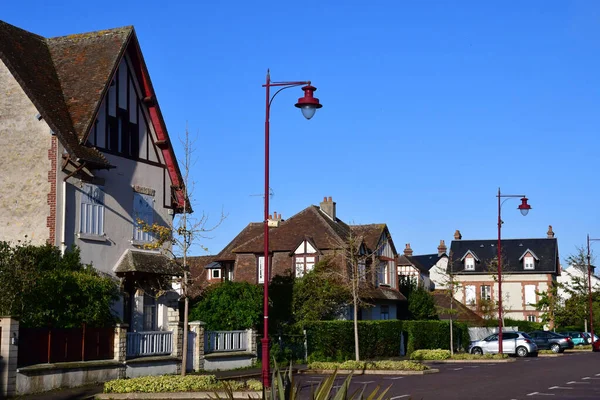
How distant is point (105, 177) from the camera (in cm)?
3025

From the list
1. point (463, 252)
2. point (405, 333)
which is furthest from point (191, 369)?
point (463, 252)

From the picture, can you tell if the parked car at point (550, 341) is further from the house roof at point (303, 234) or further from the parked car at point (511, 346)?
the house roof at point (303, 234)

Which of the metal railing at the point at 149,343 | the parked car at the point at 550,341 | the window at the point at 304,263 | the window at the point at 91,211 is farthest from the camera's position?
the parked car at the point at 550,341

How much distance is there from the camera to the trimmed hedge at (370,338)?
39094 millimetres

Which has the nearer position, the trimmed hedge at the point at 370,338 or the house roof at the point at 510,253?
the trimmed hedge at the point at 370,338

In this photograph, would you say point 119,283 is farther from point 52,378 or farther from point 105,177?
point 52,378

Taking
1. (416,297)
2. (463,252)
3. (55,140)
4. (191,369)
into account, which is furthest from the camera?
(463,252)

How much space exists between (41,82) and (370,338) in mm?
19703

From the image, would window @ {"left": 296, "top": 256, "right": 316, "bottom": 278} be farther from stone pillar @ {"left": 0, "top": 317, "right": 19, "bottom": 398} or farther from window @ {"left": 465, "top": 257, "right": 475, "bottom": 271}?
window @ {"left": 465, "top": 257, "right": 475, "bottom": 271}

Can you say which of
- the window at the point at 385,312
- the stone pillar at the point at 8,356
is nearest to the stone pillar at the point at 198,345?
the stone pillar at the point at 8,356

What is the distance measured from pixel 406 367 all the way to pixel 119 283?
10.6m

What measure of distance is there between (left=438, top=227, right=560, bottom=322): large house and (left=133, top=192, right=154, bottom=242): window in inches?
2223

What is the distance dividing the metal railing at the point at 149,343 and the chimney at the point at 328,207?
2569cm

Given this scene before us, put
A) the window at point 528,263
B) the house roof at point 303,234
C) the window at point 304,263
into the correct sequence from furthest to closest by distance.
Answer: the window at point 528,263
the house roof at point 303,234
the window at point 304,263
